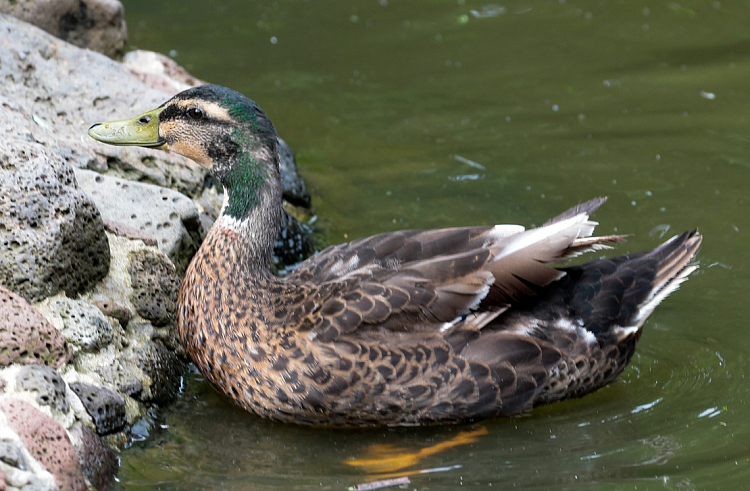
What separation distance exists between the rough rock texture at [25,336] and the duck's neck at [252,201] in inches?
47.8

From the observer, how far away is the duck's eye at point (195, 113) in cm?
542

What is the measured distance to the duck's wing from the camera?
Answer: 195 inches

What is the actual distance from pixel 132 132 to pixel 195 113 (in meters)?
0.40

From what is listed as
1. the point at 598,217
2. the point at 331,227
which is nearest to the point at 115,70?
the point at 331,227

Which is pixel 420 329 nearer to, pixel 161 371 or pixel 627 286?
pixel 627 286

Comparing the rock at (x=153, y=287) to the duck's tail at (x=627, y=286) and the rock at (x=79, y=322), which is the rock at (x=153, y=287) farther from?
the duck's tail at (x=627, y=286)

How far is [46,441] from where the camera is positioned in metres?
4.05

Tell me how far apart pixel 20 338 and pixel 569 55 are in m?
7.99

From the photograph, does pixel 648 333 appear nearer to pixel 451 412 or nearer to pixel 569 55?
pixel 451 412

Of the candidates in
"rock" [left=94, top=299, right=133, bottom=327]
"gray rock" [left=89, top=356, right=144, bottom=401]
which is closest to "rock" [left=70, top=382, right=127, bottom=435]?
"gray rock" [left=89, top=356, right=144, bottom=401]

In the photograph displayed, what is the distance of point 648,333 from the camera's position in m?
6.11

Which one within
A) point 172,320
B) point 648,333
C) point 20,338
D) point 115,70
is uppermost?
point 115,70

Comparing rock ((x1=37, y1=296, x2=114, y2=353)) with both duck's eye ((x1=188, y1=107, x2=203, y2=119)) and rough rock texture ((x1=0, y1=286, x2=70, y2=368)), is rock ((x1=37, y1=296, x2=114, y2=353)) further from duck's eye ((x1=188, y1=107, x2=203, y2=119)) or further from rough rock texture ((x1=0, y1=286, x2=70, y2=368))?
duck's eye ((x1=188, y1=107, x2=203, y2=119))

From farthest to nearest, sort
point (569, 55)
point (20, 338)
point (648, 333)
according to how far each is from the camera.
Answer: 1. point (569, 55)
2. point (648, 333)
3. point (20, 338)
